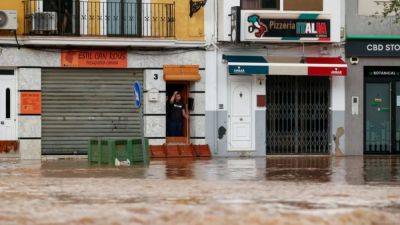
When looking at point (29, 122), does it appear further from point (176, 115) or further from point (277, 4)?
point (277, 4)

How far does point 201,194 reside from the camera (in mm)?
13406

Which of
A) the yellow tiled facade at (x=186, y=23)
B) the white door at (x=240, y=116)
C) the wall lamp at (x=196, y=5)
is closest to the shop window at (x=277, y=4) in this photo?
the wall lamp at (x=196, y=5)

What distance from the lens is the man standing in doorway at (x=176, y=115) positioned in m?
29.7

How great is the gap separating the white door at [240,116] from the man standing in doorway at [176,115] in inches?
61.8

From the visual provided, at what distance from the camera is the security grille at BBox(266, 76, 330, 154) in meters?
30.3

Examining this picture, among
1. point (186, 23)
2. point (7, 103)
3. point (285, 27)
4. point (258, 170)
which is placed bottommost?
point (258, 170)

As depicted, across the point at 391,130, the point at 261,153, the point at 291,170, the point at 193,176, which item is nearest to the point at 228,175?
the point at 193,176

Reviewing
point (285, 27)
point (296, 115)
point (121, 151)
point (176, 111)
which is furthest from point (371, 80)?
point (121, 151)

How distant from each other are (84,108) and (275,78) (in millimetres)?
6365

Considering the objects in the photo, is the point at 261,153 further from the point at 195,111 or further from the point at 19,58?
the point at 19,58

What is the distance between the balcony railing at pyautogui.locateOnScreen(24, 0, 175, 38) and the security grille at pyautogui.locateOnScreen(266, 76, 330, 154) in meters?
4.16

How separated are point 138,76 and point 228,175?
10.1 meters

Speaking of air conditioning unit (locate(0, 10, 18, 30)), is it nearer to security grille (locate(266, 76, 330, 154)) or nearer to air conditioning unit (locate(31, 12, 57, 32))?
air conditioning unit (locate(31, 12, 57, 32))

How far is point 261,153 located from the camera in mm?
30000
